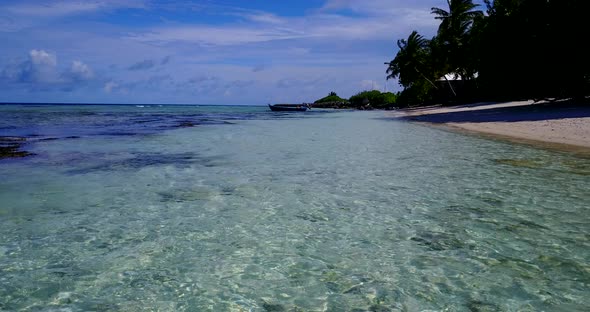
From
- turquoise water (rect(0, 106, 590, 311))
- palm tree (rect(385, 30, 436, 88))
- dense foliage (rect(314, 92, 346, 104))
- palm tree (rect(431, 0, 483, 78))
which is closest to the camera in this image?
turquoise water (rect(0, 106, 590, 311))

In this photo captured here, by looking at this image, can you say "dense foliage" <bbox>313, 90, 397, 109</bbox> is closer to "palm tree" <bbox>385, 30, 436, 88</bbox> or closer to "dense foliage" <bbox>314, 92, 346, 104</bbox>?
"dense foliage" <bbox>314, 92, 346, 104</bbox>

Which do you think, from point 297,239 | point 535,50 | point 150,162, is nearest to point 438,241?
point 297,239

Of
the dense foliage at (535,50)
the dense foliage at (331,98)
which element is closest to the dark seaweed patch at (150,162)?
the dense foliage at (535,50)

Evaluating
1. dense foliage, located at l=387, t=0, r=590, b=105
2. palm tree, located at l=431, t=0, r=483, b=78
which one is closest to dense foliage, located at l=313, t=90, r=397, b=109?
palm tree, located at l=431, t=0, r=483, b=78

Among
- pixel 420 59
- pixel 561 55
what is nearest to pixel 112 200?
pixel 561 55

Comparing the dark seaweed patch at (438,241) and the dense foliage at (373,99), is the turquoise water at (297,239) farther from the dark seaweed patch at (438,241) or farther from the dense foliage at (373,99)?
the dense foliage at (373,99)

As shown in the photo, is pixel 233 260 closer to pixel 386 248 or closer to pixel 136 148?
pixel 386 248

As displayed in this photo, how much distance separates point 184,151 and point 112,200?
7311 millimetres

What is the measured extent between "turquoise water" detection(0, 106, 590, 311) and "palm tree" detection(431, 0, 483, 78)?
39885 millimetres

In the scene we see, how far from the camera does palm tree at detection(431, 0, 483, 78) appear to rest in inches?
1838

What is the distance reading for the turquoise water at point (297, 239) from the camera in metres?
3.68

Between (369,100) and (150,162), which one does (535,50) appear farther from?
(369,100)

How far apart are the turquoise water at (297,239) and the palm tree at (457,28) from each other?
3989cm

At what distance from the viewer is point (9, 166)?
10.5 meters
